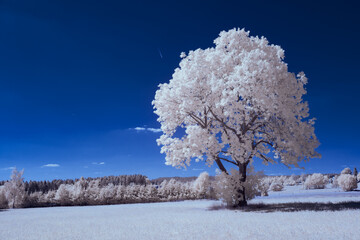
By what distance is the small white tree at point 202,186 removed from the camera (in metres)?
38.4

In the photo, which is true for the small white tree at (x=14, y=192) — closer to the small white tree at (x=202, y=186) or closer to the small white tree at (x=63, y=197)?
the small white tree at (x=63, y=197)

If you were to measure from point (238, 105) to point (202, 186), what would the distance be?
82.7 feet

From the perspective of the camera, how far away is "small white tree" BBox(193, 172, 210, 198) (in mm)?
38400

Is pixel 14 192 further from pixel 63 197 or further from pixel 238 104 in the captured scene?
pixel 238 104

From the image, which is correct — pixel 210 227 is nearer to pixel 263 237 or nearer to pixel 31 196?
pixel 263 237

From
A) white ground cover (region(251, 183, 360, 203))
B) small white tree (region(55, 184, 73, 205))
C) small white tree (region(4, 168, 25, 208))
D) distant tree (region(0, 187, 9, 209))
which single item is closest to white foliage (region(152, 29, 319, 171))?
white ground cover (region(251, 183, 360, 203))

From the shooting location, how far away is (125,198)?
34719 millimetres

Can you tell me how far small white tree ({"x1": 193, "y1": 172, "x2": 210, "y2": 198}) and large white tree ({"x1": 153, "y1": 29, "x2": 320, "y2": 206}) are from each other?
761 inches

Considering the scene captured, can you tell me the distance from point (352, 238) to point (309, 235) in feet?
3.64

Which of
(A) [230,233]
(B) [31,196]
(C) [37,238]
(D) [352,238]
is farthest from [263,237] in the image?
(B) [31,196]

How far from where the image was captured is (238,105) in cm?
1672

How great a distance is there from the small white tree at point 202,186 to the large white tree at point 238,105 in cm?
1932

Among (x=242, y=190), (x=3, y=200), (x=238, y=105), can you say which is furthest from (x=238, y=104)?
(x=3, y=200)

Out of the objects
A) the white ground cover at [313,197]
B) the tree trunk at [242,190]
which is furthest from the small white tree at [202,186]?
the tree trunk at [242,190]
